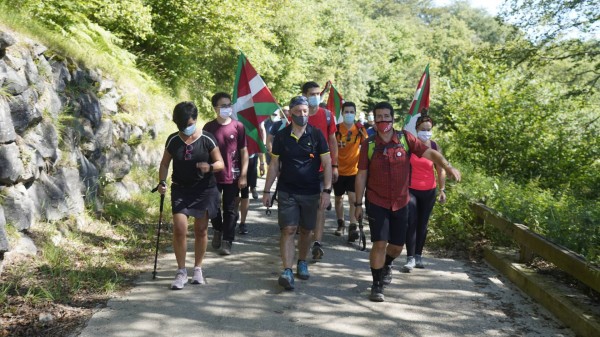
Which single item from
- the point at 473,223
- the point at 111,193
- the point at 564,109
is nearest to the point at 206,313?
the point at 111,193

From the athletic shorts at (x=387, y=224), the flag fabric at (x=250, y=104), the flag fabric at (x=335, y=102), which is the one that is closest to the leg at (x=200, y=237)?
the athletic shorts at (x=387, y=224)

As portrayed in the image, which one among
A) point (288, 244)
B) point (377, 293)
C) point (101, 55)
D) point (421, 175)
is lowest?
point (377, 293)

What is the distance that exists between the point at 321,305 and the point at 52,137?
4.05 m

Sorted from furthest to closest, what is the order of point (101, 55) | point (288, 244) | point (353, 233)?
point (101, 55) < point (353, 233) < point (288, 244)

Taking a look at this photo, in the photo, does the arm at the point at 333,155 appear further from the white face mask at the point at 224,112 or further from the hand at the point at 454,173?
the hand at the point at 454,173

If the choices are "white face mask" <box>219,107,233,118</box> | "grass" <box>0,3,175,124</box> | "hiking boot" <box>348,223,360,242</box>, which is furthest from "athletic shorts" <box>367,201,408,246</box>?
"grass" <box>0,3,175,124</box>

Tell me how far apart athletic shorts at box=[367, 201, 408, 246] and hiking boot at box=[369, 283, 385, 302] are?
47 centimetres

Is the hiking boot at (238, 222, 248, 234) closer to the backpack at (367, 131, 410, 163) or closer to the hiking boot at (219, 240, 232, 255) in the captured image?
the hiking boot at (219, 240, 232, 255)

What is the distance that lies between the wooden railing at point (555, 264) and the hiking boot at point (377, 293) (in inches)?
65.4

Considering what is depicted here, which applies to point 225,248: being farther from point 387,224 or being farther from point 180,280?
point 387,224

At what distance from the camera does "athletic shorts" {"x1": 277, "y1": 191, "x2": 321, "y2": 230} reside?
6645mm

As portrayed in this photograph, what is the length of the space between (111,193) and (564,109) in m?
10.9

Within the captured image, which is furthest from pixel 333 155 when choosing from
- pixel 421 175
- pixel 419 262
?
pixel 419 262

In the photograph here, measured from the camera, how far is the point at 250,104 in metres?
9.02
